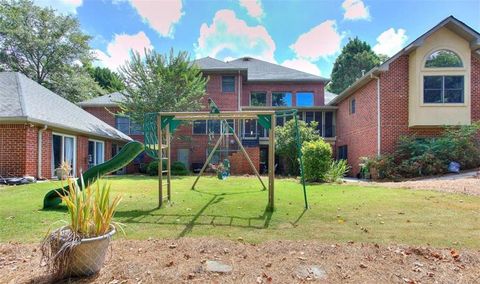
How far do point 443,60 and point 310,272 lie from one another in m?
16.5

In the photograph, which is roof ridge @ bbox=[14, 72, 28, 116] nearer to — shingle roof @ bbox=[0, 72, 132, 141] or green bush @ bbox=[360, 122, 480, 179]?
shingle roof @ bbox=[0, 72, 132, 141]

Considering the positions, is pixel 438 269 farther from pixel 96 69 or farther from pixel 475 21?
pixel 96 69

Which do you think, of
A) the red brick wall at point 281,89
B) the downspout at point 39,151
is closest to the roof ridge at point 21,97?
the downspout at point 39,151

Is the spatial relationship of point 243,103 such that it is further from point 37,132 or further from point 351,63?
point 351,63

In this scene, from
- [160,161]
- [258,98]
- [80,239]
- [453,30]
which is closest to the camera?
[80,239]

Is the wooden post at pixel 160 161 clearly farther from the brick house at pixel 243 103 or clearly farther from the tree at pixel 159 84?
the brick house at pixel 243 103

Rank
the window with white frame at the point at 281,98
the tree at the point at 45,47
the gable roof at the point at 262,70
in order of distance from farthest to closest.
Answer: the tree at the point at 45,47, the window with white frame at the point at 281,98, the gable roof at the point at 262,70

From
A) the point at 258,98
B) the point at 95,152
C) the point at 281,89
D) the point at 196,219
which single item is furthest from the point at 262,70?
the point at 196,219

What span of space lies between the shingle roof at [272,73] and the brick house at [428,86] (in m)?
9.46

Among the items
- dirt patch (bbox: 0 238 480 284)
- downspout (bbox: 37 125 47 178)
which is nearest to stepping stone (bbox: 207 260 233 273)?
dirt patch (bbox: 0 238 480 284)

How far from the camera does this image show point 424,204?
7.48 meters

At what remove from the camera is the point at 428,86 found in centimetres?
1594

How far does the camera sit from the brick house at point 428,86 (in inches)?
622

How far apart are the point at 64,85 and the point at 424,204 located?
112 ft
